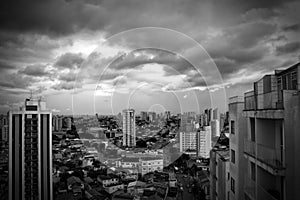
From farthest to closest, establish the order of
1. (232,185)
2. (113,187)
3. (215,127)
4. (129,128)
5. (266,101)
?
(113,187) < (129,128) < (215,127) < (232,185) < (266,101)

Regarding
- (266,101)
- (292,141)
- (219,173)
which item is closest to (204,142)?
(219,173)

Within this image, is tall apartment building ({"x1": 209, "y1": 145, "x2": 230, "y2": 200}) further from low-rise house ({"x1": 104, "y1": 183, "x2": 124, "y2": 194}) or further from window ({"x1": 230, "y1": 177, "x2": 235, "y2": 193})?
low-rise house ({"x1": 104, "y1": 183, "x2": 124, "y2": 194})

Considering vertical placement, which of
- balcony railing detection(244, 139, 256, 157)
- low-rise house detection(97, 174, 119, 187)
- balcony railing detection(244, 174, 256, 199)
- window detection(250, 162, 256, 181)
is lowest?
low-rise house detection(97, 174, 119, 187)

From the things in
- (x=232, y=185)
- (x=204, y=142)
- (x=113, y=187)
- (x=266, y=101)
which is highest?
(x=266, y=101)

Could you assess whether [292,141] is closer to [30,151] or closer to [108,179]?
[108,179]

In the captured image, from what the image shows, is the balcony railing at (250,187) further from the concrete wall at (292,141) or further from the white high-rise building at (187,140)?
the white high-rise building at (187,140)

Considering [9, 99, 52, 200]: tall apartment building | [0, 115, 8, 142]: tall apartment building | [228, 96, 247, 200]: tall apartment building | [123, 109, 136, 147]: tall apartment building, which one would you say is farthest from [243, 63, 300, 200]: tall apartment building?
[9, 99, 52, 200]: tall apartment building

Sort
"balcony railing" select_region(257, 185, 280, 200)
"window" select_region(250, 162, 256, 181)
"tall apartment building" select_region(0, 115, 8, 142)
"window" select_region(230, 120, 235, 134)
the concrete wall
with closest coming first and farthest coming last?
the concrete wall → "balcony railing" select_region(257, 185, 280, 200) → "window" select_region(250, 162, 256, 181) → "window" select_region(230, 120, 235, 134) → "tall apartment building" select_region(0, 115, 8, 142)
